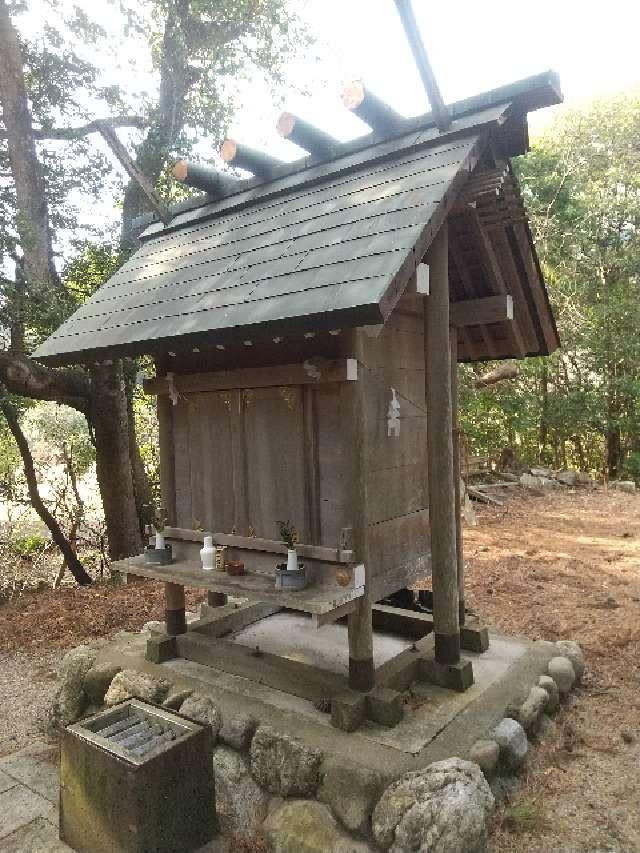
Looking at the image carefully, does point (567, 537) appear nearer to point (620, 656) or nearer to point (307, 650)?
point (620, 656)

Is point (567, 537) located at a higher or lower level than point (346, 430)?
lower

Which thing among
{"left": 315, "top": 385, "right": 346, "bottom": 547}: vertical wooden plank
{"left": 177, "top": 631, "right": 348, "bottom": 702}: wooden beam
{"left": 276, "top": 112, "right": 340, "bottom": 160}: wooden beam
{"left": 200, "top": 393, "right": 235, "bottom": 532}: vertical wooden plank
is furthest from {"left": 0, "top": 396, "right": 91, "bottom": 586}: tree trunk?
{"left": 315, "top": 385, "right": 346, "bottom": 547}: vertical wooden plank

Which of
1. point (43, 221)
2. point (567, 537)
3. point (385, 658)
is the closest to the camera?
point (385, 658)

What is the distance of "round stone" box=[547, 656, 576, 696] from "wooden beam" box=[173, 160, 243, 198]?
5617 millimetres

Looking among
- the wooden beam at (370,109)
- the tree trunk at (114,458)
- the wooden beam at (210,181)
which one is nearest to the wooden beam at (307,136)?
the wooden beam at (370,109)

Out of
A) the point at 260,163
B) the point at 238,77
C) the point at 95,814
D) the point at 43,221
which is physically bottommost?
the point at 95,814

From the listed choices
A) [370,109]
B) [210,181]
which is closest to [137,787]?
[370,109]

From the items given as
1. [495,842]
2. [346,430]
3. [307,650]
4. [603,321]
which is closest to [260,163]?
[346,430]

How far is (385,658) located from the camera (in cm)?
496

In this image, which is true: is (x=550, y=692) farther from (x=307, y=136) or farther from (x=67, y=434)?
(x=67, y=434)

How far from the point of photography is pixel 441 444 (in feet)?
14.6

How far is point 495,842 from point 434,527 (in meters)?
2.02

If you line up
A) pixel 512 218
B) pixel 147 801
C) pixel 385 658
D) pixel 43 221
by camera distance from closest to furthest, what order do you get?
pixel 147 801 < pixel 512 218 < pixel 385 658 < pixel 43 221

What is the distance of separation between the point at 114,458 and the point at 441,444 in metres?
6.68
